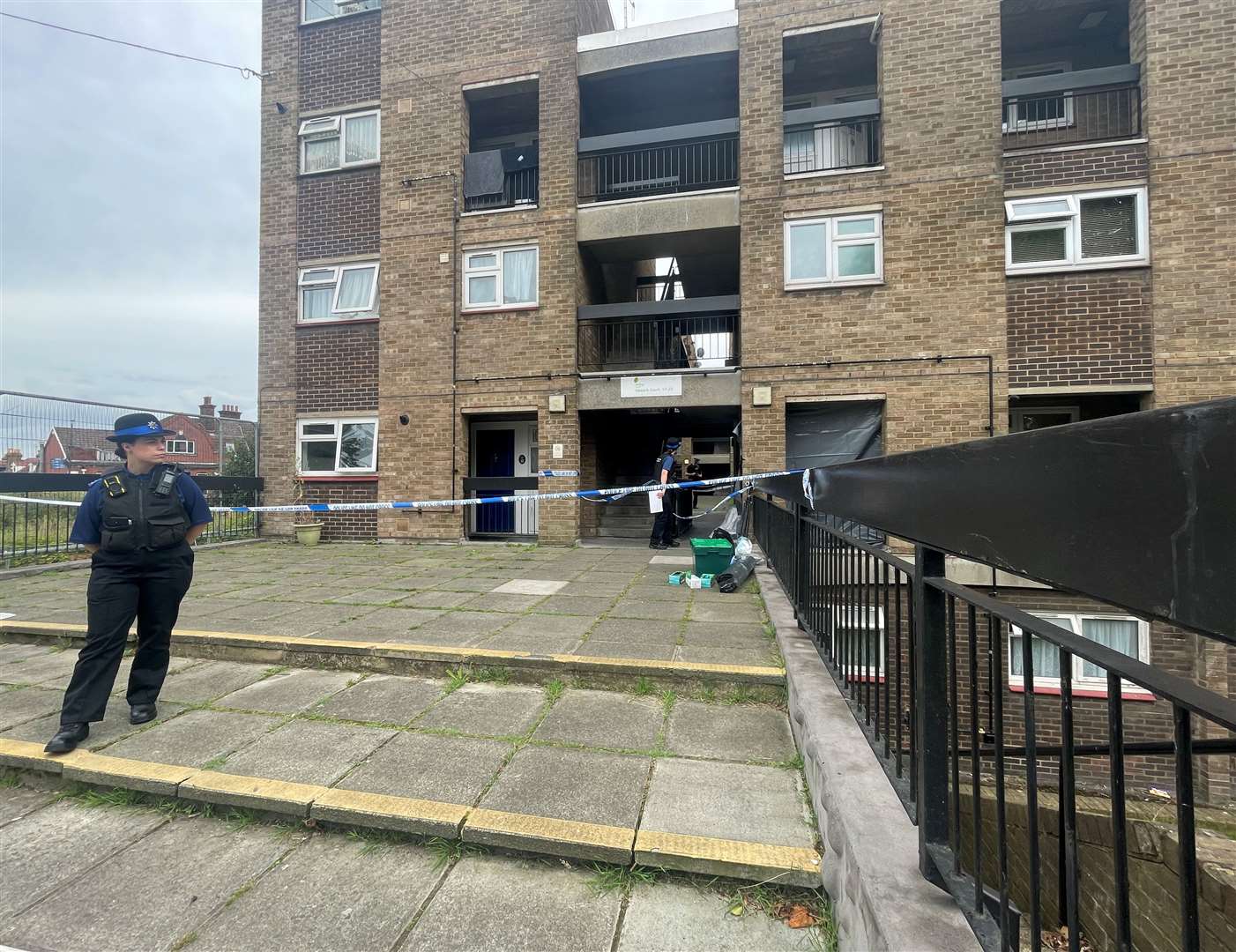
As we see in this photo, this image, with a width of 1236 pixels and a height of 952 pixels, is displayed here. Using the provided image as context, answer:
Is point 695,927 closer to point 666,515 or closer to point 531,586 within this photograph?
point 531,586

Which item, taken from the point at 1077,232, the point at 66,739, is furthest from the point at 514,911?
the point at 1077,232

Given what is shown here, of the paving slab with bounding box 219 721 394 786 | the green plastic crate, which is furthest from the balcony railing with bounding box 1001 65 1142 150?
the paving slab with bounding box 219 721 394 786

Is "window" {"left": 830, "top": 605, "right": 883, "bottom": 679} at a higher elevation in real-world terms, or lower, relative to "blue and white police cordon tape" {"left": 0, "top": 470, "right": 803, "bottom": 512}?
lower

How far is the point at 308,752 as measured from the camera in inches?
106

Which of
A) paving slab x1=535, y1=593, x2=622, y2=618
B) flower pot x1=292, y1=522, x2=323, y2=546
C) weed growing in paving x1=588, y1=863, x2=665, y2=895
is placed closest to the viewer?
weed growing in paving x1=588, y1=863, x2=665, y2=895

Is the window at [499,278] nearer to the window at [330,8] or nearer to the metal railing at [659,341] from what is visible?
the metal railing at [659,341]

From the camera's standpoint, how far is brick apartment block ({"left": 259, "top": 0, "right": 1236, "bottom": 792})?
27.5ft

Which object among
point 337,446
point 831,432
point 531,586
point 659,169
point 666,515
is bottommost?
point 531,586

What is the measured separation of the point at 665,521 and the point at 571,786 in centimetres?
719

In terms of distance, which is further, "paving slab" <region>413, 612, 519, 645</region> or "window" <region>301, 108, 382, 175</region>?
"window" <region>301, 108, 382, 175</region>

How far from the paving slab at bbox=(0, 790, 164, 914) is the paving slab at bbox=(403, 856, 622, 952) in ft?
3.96

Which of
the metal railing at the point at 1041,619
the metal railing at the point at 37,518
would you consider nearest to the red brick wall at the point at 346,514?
the metal railing at the point at 37,518

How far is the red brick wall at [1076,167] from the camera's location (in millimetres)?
8375

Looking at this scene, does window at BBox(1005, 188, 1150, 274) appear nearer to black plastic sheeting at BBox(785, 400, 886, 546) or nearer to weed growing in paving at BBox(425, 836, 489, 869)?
black plastic sheeting at BBox(785, 400, 886, 546)
